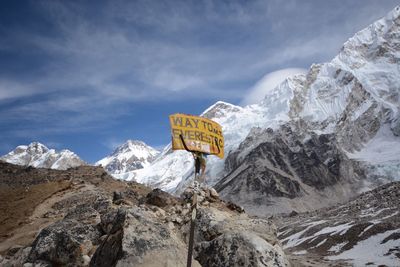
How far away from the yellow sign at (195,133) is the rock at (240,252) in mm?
6496

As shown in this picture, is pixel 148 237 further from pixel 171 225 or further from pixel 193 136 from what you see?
pixel 193 136

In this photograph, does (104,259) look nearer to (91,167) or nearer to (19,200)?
(19,200)

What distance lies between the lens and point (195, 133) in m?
15.1

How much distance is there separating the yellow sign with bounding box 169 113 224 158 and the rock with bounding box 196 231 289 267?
21.3 feet

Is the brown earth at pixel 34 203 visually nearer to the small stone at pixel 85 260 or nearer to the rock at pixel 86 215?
the rock at pixel 86 215

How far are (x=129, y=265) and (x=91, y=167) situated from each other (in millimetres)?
48732

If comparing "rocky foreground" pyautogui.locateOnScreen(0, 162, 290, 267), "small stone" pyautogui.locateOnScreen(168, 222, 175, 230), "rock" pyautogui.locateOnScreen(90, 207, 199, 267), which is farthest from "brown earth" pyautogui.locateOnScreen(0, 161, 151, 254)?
"rock" pyautogui.locateOnScreen(90, 207, 199, 267)

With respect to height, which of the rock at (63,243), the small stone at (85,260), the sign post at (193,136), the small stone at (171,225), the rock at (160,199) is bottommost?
the small stone at (85,260)

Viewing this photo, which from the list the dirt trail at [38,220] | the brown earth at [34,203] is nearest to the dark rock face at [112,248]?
the dirt trail at [38,220]

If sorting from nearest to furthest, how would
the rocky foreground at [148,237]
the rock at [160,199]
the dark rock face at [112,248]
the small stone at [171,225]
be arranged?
1. the dark rock face at [112,248]
2. the rocky foreground at [148,237]
3. the small stone at [171,225]
4. the rock at [160,199]

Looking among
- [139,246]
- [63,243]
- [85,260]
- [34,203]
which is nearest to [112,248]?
[139,246]

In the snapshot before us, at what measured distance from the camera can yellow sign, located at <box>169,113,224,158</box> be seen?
14.7m

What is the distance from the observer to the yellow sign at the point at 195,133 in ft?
48.3

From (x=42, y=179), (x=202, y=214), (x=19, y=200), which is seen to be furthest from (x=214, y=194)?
(x=42, y=179)
